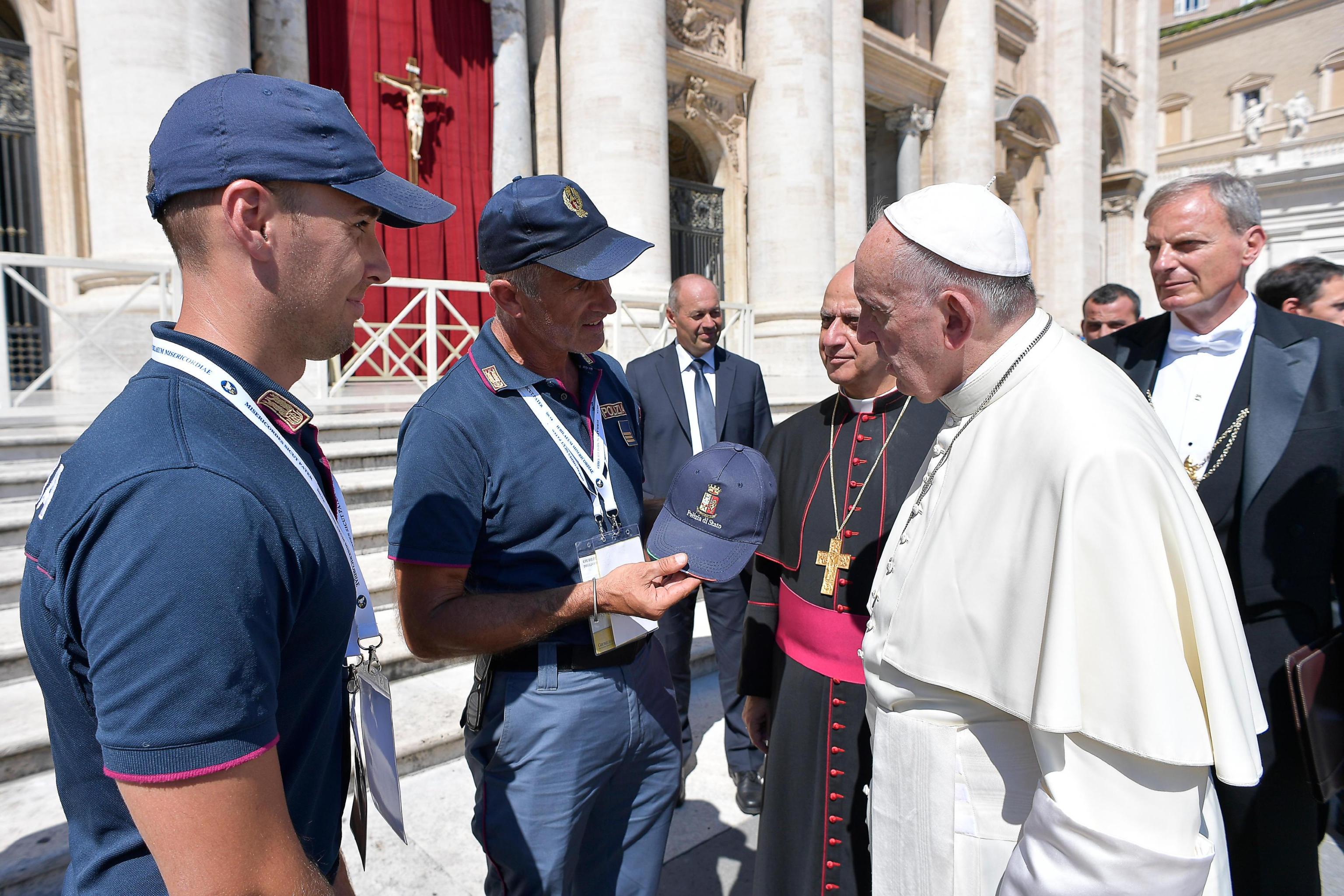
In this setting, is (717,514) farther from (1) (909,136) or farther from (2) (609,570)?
(1) (909,136)

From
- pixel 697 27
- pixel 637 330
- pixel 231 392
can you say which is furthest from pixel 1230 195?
pixel 697 27

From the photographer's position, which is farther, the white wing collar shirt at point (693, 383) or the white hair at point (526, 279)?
the white wing collar shirt at point (693, 383)

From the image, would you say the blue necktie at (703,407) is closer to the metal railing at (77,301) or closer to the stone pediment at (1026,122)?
the metal railing at (77,301)

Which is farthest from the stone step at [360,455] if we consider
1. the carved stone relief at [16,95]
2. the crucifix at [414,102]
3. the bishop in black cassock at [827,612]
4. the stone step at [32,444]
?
the carved stone relief at [16,95]

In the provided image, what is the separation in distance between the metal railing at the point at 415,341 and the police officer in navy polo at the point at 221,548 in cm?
642

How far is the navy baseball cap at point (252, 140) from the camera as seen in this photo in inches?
38.4

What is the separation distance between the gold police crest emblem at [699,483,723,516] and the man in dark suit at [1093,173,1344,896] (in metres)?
1.56

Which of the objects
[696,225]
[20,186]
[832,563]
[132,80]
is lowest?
[832,563]

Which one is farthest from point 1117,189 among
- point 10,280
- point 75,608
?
point 75,608

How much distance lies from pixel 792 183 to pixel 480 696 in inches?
420

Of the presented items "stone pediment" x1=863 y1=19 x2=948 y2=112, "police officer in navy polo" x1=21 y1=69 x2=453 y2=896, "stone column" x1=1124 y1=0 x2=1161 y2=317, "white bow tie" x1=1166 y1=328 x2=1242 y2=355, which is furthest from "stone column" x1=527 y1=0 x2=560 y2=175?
"stone column" x1=1124 y1=0 x2=1161 y2=317

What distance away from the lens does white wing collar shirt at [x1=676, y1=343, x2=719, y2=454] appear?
14.0 feet

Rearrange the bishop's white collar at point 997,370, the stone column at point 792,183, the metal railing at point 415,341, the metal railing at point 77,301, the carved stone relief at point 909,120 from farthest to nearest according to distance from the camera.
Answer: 1. the carved stone relief at point 909,120
2. the stone column at point 792,183
3. the metal railing at point 415,341
4. the metal railing at point 77,301
5. the bishop's white collar at point 997,370

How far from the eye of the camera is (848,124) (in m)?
12.7
